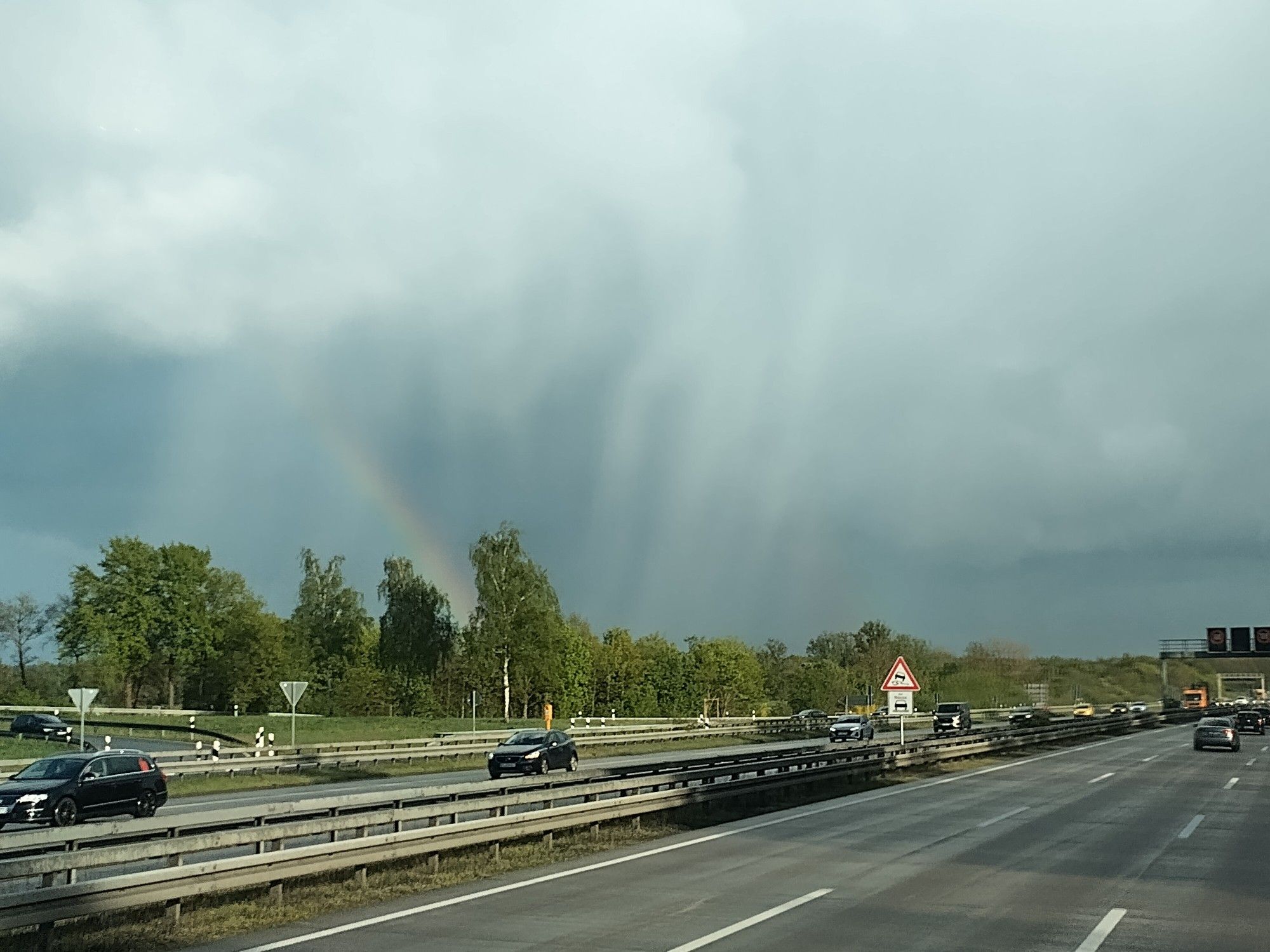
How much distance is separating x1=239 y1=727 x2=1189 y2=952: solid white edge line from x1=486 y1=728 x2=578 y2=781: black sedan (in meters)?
11.3

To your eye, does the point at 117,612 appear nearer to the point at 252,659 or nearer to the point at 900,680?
the point at 252,659

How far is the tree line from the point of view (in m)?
103

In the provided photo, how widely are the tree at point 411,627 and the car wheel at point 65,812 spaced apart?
90.3 metres

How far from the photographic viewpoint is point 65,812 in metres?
24.3

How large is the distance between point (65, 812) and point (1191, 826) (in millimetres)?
21100

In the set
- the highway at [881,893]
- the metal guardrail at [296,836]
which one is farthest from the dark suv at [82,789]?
the highway at [881,893]

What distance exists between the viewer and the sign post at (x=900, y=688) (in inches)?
1313

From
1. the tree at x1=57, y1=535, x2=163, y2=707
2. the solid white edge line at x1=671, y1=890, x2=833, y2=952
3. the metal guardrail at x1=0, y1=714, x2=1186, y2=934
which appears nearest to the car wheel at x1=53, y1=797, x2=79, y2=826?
the metal guardrail at x1=0, y1=714, x2=1186, y2=934

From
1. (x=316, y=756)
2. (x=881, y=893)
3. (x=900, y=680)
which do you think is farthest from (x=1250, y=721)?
(x=881, y=893)

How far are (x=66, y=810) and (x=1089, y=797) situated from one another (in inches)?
875

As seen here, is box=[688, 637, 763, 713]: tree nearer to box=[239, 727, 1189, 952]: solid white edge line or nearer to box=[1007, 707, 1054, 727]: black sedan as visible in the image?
box=[1007, 707, 1054, 727]: black sedan

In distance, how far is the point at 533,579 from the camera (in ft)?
339

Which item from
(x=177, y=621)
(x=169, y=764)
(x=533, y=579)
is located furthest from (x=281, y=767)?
(x=177, y=621)

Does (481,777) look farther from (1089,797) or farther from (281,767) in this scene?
(1089,797)
